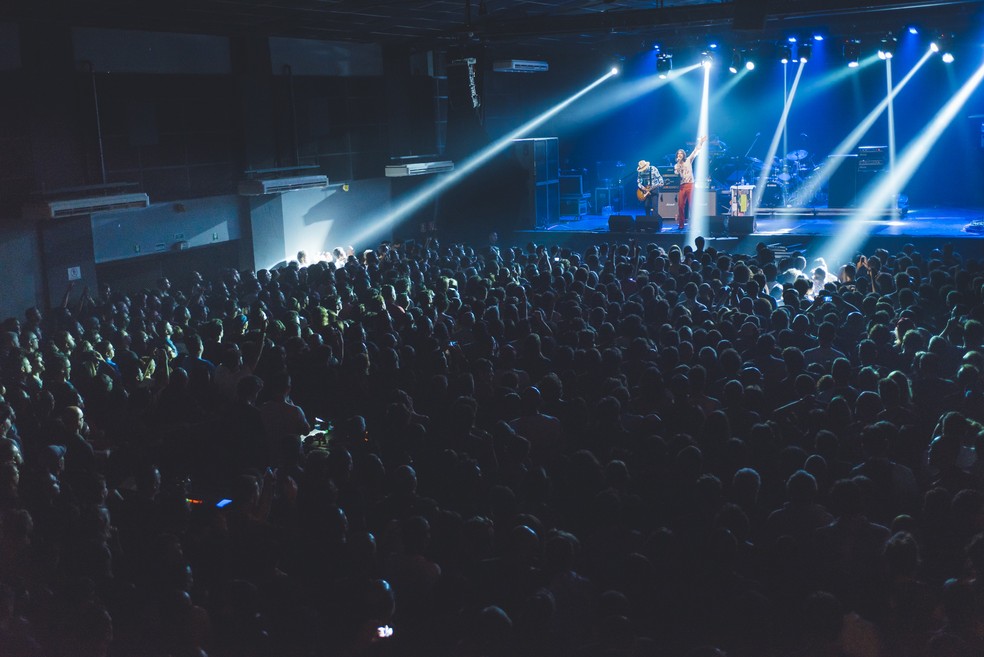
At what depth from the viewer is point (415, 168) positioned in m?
17.4

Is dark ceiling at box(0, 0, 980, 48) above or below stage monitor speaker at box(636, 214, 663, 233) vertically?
above

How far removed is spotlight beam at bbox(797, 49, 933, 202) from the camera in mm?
19766

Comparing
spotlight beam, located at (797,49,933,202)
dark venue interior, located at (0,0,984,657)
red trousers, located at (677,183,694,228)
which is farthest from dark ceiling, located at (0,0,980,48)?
spotlight beam, located at (797,49,933,202)

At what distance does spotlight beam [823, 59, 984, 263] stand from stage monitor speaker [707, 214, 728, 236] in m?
2.28

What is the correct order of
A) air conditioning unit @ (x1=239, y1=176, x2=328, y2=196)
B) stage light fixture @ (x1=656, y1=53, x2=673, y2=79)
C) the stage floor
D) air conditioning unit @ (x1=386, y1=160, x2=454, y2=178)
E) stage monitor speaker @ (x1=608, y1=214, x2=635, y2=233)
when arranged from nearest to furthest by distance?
air conditioning unit @ (x1=239, y1=176, x2=328, y2=196)
stage light fixture @ (x1=656, y1=53, x2=673, y2=79)
the stage floor
air conditioning unit @ (x1=386, y1=160, x2=454, y2=178)
stage monitor speaker @ (x1=608, y1=214, x2=635, y2=233)

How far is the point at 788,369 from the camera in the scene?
23.4ft

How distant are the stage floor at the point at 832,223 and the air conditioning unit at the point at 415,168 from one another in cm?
250

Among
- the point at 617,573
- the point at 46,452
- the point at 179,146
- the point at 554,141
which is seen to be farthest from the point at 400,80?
the point at 617,573

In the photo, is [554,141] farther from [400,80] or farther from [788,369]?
[788,369]

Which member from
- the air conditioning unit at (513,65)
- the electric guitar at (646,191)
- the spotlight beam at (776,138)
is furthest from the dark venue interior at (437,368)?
the spotlight beam at (776,138)

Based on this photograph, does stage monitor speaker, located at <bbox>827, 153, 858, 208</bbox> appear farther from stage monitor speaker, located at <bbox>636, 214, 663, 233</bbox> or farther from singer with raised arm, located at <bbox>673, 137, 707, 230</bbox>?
stage monitor speaker, located at <bbox>636, 214, 663, 233</bbox>

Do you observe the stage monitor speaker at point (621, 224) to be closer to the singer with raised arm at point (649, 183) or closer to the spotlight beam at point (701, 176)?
the spotlight beam at point (701, 176)

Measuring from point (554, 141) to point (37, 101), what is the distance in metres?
10.8

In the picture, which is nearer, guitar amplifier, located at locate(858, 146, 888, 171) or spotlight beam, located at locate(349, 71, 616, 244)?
spotlight beam, located at locate(349, 71, 616, 244)
